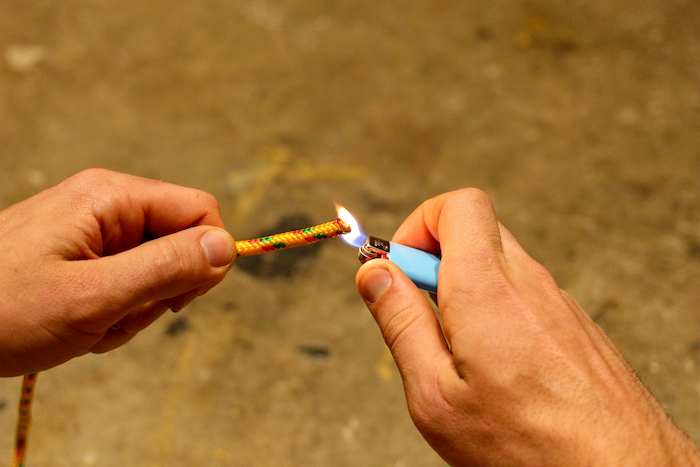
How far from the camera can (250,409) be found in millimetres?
1504

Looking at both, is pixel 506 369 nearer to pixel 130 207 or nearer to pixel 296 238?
pixel 296 238

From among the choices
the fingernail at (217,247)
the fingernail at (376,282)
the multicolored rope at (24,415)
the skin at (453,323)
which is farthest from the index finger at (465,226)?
the multicolored rope at (24,415)

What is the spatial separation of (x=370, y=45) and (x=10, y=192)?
1720 mm

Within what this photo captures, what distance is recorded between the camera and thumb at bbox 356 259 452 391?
0.80 m

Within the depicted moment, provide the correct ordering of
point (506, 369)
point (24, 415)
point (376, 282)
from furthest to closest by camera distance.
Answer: point (24, 415) → point (376, 282) → point (506, 369)

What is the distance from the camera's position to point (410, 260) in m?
0.92

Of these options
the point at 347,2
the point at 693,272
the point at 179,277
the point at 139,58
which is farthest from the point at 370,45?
the point at 179,277

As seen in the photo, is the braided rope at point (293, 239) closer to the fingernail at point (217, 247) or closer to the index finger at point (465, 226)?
the fingernail at point (217, 247)

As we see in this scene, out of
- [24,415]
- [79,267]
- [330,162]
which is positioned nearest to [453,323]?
[79,267]

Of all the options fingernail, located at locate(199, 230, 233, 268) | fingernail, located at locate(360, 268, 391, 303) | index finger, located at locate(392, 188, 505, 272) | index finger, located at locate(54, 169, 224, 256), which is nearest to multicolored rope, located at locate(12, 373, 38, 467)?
index finger, located at locate(54, 169, 224, 256)

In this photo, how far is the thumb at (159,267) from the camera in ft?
2.69

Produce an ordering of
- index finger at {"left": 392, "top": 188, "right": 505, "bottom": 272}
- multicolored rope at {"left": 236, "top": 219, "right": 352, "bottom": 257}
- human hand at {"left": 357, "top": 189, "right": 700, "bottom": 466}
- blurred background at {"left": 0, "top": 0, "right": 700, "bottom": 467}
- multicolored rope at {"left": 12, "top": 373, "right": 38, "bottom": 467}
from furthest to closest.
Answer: blurred background at {"left": 0, "top": 0, "right": 700, "bottom": 467} → multicolored rope at {"left": 12, "top": 373, "right": 38, "bottom": 467} → multicolored rope at {"left": 236, "top": 219, "right": 352, "bottom": 257} → index finger at {"left": 392, "top": 188, "right": 505, "bottom": 272} → human hand at {"left": 357, "top": 189, "right": 700, "bottom": 466}

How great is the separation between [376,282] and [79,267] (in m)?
0.51

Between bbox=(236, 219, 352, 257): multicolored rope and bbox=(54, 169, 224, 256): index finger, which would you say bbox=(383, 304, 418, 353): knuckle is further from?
bbox=(54, 169, 224, 256): index finger
